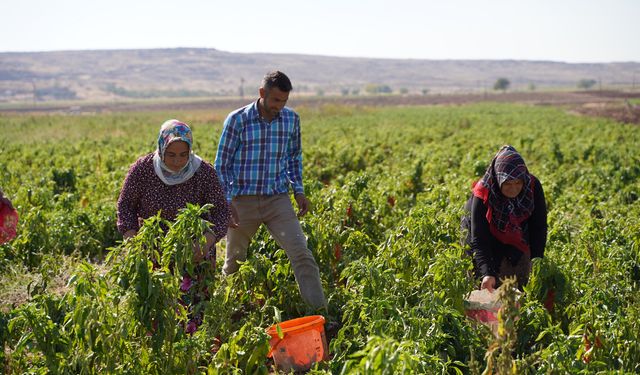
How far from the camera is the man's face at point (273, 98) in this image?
4270 mm

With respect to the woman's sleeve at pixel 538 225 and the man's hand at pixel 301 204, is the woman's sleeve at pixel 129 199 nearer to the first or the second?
the man's hand at pixel 301 204

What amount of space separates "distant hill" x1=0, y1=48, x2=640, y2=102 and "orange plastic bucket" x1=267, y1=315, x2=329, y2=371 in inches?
5274

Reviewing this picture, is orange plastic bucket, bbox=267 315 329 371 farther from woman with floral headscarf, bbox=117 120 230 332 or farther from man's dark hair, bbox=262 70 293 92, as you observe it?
man's dark hair, bbox=262 70 293 92

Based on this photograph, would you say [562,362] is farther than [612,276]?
No

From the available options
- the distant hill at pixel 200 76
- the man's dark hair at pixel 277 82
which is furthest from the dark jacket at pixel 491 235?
the distant hill at pixel 200 76

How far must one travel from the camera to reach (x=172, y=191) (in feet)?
12.9

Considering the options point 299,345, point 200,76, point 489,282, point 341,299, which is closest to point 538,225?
point 489,282

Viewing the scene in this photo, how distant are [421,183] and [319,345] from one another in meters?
6.53

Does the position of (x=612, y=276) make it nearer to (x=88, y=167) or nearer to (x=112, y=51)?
(x=88, y=167)

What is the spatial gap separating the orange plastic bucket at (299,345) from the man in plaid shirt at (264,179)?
0.57 meters

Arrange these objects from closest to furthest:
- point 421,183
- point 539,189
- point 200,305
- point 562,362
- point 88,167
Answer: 1. point 562,362
2. point 200,305
3. point 539,189
4. point 421,183
5. point 88,167

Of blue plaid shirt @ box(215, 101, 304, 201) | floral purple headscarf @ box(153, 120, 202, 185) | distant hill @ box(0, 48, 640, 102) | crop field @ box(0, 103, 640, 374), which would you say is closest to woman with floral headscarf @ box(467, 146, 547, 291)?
crop field @ box(0, 103, 640, 374)

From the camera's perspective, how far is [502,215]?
4273 mm

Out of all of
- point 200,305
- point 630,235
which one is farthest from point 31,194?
point 630,235
